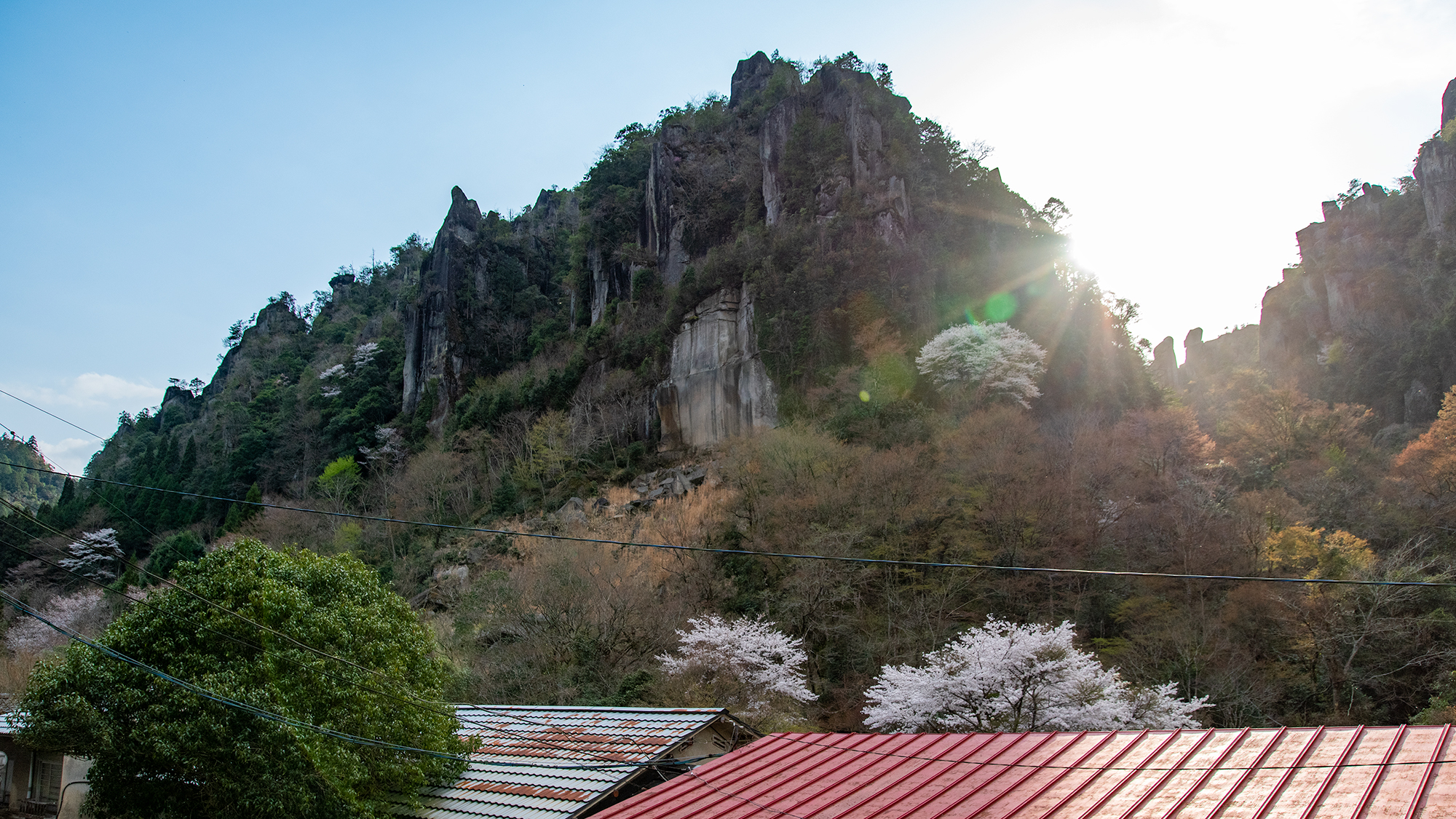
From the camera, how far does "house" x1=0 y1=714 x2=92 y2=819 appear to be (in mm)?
15117

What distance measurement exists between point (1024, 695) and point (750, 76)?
5035 centimetres

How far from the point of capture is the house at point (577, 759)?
11031mm

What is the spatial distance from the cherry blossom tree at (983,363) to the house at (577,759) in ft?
78.8

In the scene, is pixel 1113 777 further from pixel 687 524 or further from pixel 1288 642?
pixel 687 524

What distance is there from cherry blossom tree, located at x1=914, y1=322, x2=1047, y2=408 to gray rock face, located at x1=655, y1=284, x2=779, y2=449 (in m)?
7.34

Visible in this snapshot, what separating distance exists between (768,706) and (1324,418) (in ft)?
93.0

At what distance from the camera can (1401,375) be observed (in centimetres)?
4741

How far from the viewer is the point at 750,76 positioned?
58406 millimetres

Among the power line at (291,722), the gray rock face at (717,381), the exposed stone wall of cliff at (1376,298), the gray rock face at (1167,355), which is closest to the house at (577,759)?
the power line at (291,722)

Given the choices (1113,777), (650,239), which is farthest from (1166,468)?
(650,239)

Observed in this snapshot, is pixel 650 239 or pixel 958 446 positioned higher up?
pixel 650 239

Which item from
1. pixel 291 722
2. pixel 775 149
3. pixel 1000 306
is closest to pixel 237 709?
A: pixel 291 722

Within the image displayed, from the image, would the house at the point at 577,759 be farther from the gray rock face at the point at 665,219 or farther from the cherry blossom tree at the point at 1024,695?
the gray rock face at the point at 665,219

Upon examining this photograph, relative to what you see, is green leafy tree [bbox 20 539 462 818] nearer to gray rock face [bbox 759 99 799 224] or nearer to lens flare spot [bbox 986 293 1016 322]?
lens flare spot [bbox 986 293 1016 322]
